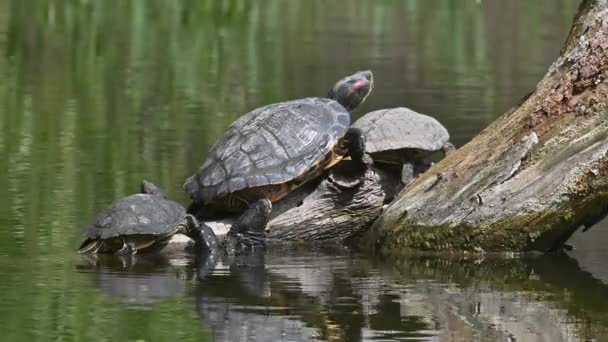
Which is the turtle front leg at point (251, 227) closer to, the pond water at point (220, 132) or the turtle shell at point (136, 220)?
the pond water at point (220, 132)

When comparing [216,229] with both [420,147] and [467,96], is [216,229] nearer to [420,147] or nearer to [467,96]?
[420,147]

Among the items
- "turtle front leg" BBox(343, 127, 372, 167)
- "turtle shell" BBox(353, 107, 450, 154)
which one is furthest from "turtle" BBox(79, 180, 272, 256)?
"turtle shell" BBox(353, 107, 450, 154)

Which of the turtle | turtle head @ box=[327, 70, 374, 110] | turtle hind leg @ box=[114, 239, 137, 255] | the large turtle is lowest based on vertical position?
turtle hind leg @ box=[114, 239, 137, 255]

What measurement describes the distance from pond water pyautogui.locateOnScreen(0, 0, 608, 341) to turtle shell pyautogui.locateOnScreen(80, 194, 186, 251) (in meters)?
0.15

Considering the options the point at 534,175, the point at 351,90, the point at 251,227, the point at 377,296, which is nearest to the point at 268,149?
the point at 251,227

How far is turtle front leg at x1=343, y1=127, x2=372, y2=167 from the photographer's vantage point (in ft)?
27.3

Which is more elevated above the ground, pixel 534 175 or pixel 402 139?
pixel 402 139

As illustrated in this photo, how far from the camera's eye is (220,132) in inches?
482

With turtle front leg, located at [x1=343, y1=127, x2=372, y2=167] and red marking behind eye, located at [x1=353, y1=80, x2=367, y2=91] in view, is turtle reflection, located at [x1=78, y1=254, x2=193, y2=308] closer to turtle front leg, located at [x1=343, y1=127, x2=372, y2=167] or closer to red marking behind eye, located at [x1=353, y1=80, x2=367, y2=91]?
turtle front leg, located at [x1=343, y1=127, x2=372, y2=167]

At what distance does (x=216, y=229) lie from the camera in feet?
27.6

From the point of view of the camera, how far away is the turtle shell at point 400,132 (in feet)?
27.8

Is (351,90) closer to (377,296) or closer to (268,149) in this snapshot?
(268,149)

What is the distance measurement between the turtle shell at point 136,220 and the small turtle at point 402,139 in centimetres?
117

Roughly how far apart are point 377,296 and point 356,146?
1531 millimetres
